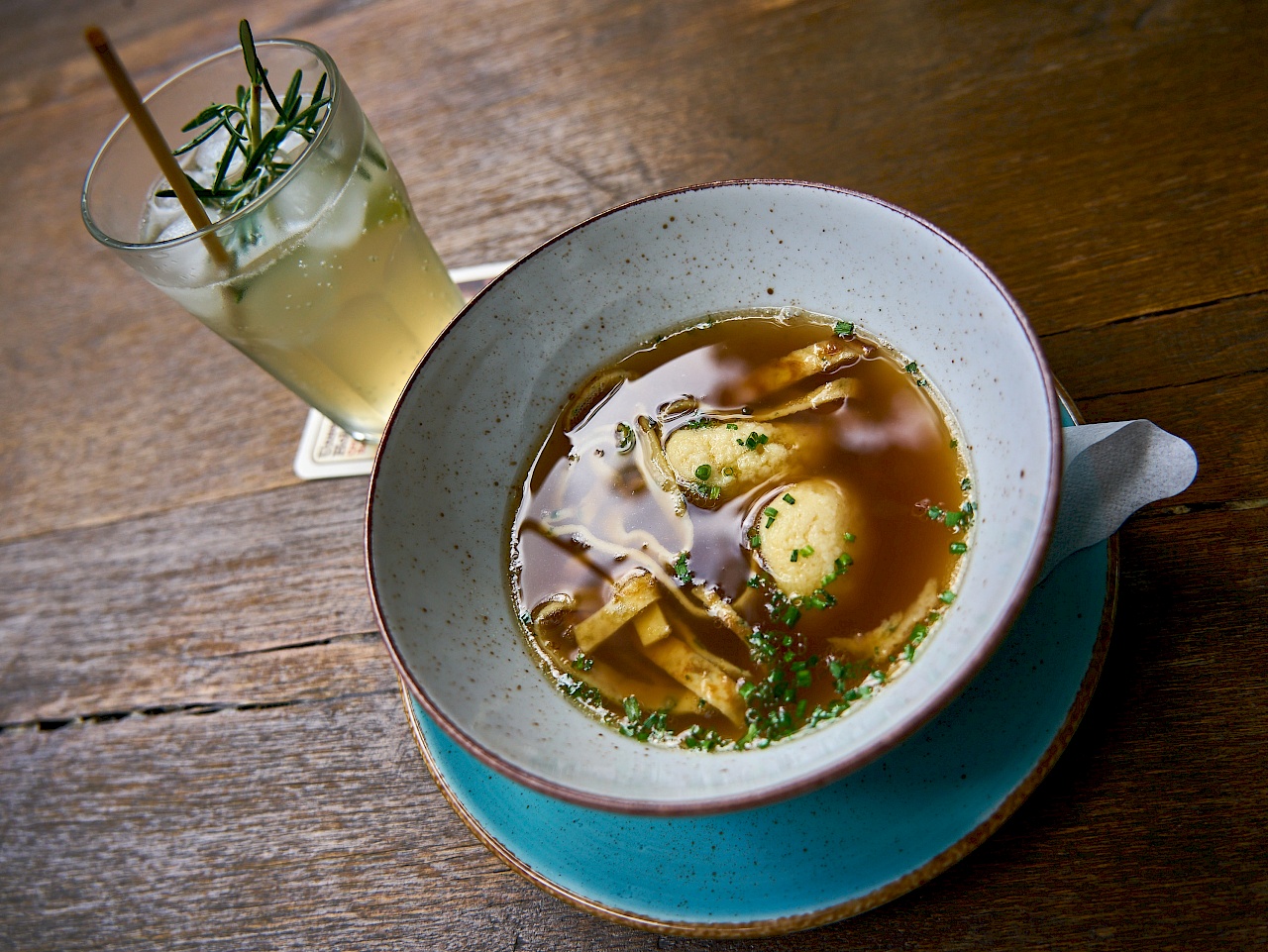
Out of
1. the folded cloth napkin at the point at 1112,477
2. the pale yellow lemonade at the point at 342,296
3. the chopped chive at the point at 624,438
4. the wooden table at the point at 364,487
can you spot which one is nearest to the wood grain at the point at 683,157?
the wooden table at the point at 364,487

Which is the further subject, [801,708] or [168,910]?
[168,910]

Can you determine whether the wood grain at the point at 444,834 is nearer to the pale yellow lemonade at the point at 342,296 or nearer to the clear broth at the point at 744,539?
the clear broth at the point at 744,539

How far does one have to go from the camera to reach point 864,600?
4.23 ft

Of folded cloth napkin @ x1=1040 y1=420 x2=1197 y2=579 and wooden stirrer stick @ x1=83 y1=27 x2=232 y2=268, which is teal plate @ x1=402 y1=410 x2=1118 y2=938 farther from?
wooden stirrer stick @ x1=83 y1=27 x2=232 y2=268

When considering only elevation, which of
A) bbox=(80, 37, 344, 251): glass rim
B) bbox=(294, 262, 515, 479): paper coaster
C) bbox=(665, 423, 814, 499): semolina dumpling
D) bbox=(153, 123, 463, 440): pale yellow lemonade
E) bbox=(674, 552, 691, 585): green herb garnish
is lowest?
bbox=(674, 552, 691, 585): green herb garnish

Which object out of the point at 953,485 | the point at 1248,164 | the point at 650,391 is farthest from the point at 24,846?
the point at 1248,164

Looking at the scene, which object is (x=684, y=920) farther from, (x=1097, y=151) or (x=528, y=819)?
(x=1097, y=151)

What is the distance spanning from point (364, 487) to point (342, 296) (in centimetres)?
42

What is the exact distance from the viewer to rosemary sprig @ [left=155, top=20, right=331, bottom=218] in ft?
4.52

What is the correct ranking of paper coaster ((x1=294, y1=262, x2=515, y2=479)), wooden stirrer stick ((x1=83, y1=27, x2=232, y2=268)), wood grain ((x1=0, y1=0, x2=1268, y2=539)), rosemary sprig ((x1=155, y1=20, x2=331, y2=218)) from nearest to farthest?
wooden stirrer stick ((x1=83, y1=27, x2=232, y2=268)) → rosemary sprig ((x1=155, y1=20, x2=331, y2=218)) → wood grain ((x1=0, y1=0, x2=1268, y2=539)) → paper coaster ((x1=294, y1=262, x2=515, y2=479))

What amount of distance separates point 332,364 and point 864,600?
99cm

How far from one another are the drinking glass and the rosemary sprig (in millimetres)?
49

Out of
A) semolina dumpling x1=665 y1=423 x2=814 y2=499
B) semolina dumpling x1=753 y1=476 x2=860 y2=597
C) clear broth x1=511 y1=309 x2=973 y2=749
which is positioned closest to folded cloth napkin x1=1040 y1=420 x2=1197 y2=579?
clear broth x1=511 y1=309 x2=973 y2=749

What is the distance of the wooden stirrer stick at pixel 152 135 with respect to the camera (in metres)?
0.96
